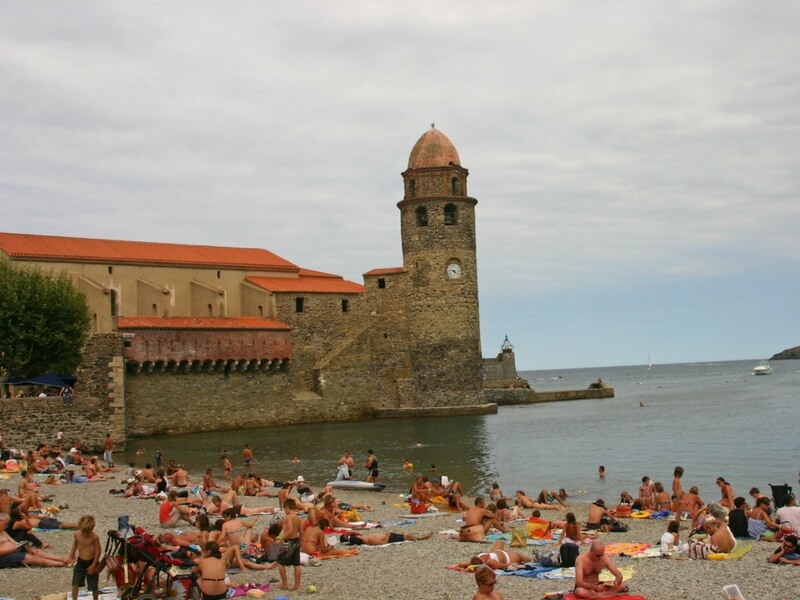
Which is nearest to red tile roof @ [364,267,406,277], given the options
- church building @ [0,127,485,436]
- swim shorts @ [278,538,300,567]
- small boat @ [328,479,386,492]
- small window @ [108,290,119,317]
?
church building @ [0,127,485,436]

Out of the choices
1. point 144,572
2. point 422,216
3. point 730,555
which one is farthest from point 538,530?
point 422,216

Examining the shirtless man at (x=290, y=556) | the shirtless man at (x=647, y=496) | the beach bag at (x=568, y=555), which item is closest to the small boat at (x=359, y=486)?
the shirtless man at (x=647, y=496)

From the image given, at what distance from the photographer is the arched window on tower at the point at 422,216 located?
45844mm

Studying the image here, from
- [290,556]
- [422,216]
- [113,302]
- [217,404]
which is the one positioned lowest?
[290,556]

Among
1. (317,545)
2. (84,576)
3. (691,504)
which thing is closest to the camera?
(84,576)

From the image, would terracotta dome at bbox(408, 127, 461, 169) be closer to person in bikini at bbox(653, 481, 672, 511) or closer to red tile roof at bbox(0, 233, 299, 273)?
red tile roof at bbox(0, 233, 299, 273)

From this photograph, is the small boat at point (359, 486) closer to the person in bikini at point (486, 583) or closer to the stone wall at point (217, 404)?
the person in bikini at point (486, 583)

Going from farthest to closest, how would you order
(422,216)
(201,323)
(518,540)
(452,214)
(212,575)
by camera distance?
1. (422,216)
2. (452,214)
3. (201,323)
4. (518,540)
5. (212,575)

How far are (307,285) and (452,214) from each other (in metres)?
8.57

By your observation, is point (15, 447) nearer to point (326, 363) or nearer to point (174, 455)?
point (174, 455)

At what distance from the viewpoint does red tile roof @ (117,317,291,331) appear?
123ft

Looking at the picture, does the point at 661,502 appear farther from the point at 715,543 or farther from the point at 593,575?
the point at 593,575

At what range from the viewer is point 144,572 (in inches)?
376

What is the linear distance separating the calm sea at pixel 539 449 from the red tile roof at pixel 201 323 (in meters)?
4.94
